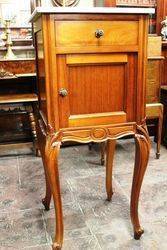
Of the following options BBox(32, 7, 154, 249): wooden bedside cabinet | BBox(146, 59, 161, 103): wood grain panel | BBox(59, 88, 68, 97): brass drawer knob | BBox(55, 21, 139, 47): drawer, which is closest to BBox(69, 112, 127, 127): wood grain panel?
BBox(32, 7, 154, 249): wooden bedside cabinet

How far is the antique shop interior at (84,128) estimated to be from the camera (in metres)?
1.14

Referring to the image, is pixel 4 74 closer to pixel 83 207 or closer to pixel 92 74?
pixel 83 207

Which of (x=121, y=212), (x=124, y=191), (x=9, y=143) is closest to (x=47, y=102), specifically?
(x=121, y=212)

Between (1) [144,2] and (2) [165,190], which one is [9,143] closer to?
(2) [165,190]

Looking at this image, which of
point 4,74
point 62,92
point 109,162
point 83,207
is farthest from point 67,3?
point 83,207

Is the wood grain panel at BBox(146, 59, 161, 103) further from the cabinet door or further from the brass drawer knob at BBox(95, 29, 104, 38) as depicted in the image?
the brass drawer knob at BBox(95, 29, 104, 38)

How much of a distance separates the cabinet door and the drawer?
0.05 meters

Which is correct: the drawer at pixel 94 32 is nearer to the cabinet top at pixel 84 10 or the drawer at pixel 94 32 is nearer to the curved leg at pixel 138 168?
the cabinet top at pixel 84 10

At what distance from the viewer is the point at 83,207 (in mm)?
1769

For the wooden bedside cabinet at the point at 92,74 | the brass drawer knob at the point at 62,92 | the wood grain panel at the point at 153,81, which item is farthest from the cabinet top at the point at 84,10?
the wood grain panel at the point at 153,81

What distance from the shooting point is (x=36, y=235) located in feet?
4.97

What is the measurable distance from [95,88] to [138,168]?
1.48 ft

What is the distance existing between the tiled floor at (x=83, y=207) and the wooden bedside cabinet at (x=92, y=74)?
0.31 meters

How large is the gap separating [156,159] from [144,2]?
1.54 metres
